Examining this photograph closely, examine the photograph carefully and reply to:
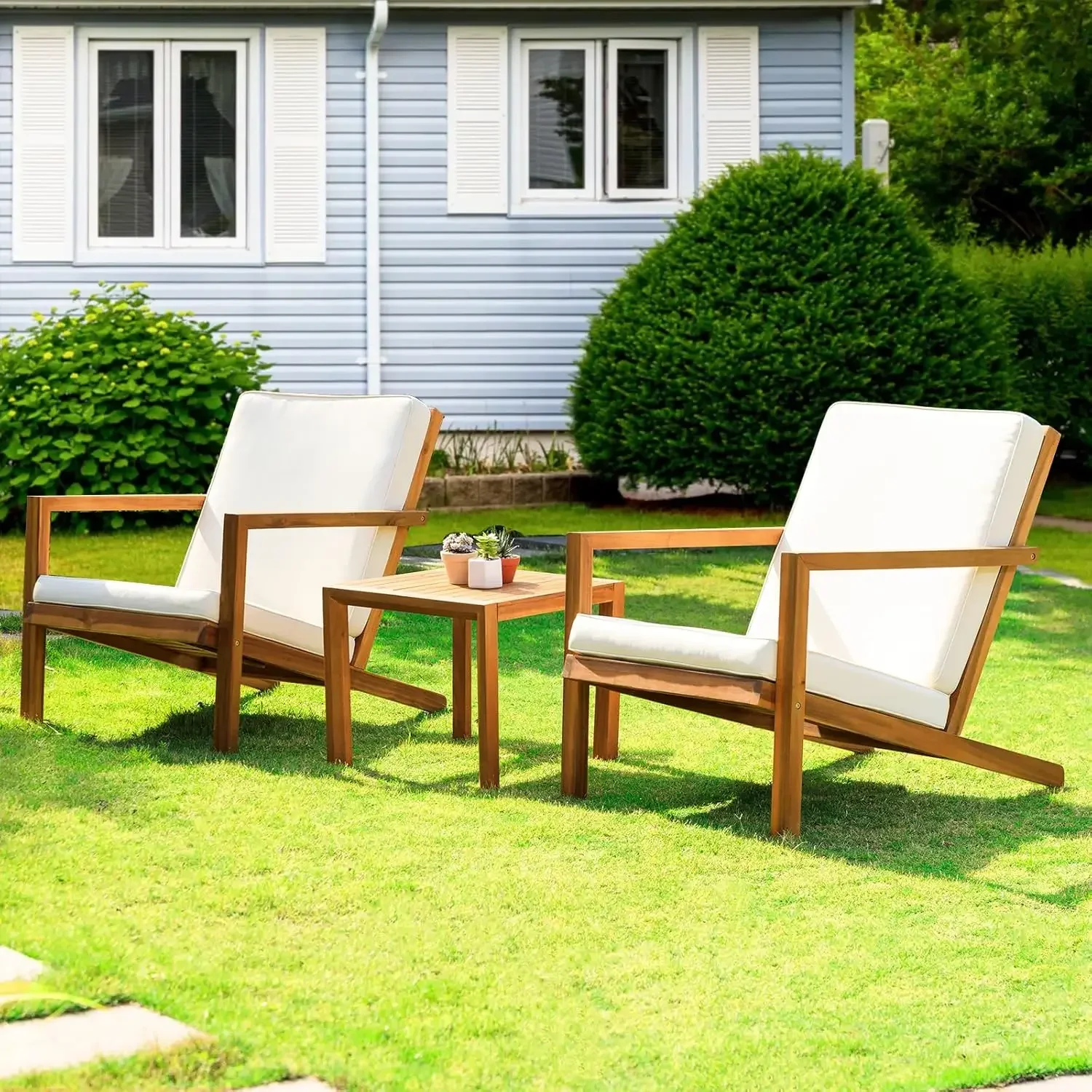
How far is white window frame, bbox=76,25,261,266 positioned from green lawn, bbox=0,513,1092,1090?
7506 mm

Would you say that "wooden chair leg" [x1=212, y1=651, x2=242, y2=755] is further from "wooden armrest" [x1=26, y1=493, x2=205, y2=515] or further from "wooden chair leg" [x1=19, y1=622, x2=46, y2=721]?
"wooden armrest" [x1=26, y1=493, x2=205, y2=515]

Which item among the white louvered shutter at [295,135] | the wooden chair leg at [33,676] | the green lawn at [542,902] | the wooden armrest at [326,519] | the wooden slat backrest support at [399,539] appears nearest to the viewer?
the green lawn at [542,902]

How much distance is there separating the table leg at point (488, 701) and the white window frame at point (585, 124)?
863 centimetres

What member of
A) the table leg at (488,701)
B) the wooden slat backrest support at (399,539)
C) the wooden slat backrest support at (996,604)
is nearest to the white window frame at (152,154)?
the wooden slat backrest support at (399,539)

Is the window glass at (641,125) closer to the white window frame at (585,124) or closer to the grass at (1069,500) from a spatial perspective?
the white window frame at (585,124)

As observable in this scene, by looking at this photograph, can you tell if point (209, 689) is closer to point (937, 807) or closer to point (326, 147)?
point (937, 807)

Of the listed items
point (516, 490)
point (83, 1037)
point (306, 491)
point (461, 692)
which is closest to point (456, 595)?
point (461, 692)

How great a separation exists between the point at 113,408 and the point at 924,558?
7.00m

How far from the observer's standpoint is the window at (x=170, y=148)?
1216 centimetres

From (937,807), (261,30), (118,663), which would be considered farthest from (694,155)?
(937,807)

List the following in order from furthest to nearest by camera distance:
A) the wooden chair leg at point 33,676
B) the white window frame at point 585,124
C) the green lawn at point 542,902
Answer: the white window frame at point 585,124 → the wooden chair leg at point 33,676 → the green lawn at point 542,902

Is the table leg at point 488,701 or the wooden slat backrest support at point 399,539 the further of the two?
the wooden slat backrest support at point 399,539

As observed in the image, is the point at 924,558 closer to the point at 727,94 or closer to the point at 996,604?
the point at 996,604

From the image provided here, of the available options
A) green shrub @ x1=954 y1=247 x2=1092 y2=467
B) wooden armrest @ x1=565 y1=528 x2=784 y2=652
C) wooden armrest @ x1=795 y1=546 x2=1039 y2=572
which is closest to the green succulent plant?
wooden armrest @ x1=565 y1=528 x2=784 y2=652
